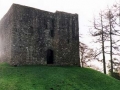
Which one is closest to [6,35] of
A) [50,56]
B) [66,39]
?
[50,56]

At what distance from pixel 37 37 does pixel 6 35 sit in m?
4.44

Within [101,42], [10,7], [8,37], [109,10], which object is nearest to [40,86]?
[8,37]

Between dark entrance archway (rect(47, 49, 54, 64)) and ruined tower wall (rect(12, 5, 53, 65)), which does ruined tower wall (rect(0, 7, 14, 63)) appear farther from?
dark entrance archway (rect(47, 49, 54, 64))

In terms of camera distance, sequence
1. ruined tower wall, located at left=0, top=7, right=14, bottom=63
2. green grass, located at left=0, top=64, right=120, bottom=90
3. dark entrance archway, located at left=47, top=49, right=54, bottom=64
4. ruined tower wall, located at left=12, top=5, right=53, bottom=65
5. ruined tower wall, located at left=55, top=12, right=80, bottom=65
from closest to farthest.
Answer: green grass, located at left=0, top=64, right=120, bottom=90 < ruined tower wall, located at left=12, top=5, right=53, bottom=65 < ruined tower wall, located at left=0, top=7, right=14, bottom=63 < dark entrance archway, located at left=47, top=49, right=54, bottom=64 < ruined tower wall, located at left=55, top=12, right=80, bottom=65

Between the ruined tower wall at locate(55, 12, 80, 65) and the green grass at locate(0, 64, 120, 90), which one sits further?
the ruined tower wall at locate(55, 12, 80, 65)

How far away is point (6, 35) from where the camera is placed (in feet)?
102

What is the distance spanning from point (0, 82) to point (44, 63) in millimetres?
9744

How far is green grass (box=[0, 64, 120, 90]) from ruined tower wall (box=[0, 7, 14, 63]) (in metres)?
4.07

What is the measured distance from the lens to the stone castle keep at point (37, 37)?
28703 mm

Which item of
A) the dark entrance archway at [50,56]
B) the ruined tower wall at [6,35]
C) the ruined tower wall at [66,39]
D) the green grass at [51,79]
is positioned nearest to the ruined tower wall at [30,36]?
the dark entrance archway at [50,56]

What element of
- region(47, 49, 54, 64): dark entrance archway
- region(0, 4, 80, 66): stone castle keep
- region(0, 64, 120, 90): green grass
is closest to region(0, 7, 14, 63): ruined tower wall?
region(0, 4, 80, 66): stone castle keep

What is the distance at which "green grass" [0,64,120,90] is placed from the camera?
21.3 meters

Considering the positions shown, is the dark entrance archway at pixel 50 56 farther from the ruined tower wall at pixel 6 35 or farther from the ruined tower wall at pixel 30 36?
the ruined tower wall at pixel 6 35

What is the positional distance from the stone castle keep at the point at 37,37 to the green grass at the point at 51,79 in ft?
9.66
